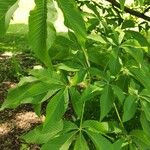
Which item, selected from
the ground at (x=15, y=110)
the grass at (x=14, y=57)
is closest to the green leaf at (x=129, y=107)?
the ground at (x=15, y=110)

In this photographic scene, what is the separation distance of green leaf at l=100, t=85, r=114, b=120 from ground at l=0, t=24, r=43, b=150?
1.90 metres

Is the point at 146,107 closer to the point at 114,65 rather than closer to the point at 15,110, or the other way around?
the point at 114,65

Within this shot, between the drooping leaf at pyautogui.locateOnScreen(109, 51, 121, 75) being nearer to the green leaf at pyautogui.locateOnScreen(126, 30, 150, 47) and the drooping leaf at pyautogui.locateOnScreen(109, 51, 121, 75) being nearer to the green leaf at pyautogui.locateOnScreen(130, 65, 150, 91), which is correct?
the green leaf at pyautogui.locateOnScreen(130, 65, 150, 91)

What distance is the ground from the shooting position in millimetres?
5988

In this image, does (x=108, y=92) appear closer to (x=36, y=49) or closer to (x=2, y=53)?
(x=36, y=49)

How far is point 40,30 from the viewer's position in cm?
79

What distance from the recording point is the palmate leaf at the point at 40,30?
0.79 meters

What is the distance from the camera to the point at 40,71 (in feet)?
5.40

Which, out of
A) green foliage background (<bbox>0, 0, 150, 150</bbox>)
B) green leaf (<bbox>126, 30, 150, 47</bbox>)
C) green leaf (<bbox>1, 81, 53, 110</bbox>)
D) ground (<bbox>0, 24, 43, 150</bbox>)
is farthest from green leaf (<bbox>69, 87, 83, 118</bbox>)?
ground (<bbox>0, 24, 43, 150</bbox>)

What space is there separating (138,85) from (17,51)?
9600 millimetres

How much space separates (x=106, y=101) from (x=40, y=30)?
88 centimetres

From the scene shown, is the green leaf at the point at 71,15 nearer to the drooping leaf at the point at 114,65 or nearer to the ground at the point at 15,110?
the drooping leaf at the point at 114,65

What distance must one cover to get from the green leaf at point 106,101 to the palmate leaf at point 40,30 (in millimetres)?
838

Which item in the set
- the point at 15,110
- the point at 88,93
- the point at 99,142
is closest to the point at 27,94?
the point at 88,93
